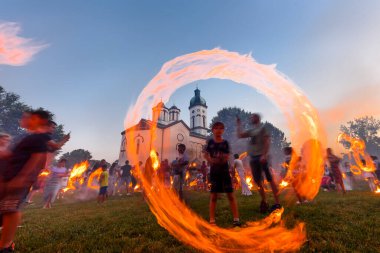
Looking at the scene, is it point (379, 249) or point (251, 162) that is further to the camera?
point (251, 162)

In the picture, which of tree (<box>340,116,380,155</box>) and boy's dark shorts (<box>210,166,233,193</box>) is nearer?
boy's dark shorts (<box>210,166,233,193</box>)

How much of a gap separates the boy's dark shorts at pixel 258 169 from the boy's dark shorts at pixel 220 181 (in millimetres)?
1784

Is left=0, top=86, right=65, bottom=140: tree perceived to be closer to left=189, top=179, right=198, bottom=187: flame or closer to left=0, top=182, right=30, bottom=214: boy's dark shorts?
left=189, top=179, right=198, bottom=187: flame

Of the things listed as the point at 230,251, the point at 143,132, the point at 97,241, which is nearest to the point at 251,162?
the point at 230,251

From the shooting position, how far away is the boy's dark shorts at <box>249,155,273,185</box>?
7137 mm

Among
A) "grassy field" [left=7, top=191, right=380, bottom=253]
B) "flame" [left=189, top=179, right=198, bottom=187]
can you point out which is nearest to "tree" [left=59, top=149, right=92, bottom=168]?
"flame" [left=189, top=179, right=198, bottom=187]

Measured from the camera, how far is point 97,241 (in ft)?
15.6

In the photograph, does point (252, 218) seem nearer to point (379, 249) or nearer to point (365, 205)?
point (379, 249)

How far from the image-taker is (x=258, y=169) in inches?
286

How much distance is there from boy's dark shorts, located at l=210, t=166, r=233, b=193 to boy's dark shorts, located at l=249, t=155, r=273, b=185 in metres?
1.78

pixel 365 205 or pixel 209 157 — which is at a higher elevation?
pixel 209 157

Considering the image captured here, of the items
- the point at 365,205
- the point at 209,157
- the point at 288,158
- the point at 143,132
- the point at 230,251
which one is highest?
the point at 143,132

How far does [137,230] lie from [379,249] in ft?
15.5

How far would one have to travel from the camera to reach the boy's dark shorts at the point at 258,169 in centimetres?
714
